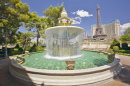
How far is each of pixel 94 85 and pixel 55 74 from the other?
7.68 ft

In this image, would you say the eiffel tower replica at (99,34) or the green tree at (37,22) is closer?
the green tree at (37,22)

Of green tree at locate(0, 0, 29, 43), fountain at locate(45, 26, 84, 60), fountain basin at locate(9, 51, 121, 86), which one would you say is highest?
green tree at locate(0, 0, 29, 43)

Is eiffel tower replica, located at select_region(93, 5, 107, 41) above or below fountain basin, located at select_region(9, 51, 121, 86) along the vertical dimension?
above

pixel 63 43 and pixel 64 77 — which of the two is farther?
pixel 63 43

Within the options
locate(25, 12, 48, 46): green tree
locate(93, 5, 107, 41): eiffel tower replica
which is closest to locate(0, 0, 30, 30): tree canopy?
locate(25, 12, 48, 46): green tree

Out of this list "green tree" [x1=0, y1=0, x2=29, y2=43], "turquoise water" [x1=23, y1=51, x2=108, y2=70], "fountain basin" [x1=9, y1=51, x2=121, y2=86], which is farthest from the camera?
"green tree" [x1=0, y1=0, x2=29, y2=43]

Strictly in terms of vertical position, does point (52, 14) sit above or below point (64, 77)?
above

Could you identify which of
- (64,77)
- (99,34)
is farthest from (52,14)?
(99,34)

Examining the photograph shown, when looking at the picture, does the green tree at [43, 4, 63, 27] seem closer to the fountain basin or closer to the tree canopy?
the tree canopy

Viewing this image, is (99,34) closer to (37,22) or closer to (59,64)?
(37,22)

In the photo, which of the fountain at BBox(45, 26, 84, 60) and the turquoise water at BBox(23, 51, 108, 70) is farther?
the fountain at BBox(45, 26, 84, 60)

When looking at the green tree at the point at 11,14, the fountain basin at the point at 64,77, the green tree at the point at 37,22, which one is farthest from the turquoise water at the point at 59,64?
the green tree at the point at 37,22

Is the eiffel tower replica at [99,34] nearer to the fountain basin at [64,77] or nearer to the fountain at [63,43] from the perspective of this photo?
the fountain at [63,43]

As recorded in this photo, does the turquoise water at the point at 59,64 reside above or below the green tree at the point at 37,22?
below
